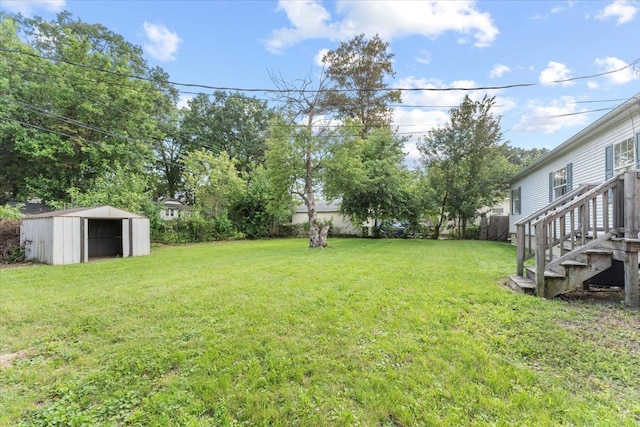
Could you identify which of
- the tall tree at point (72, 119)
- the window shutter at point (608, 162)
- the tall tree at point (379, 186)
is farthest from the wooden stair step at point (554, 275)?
the tall tree at point (72, 119)

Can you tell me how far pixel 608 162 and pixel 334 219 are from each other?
16.5 metres

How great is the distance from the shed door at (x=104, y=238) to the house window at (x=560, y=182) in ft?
50.0

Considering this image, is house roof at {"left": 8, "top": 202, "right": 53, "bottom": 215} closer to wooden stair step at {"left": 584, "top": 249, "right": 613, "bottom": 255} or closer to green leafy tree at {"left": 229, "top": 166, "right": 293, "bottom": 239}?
green leafy tree at {"left": 229, "top": 166, "right": 293, "bottom": 239}

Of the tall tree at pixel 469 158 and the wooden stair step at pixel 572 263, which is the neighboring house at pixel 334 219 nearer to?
the tall tree at pixel 469 158

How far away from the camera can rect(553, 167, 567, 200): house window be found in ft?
30.0

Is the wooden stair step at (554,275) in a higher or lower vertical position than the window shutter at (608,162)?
lower

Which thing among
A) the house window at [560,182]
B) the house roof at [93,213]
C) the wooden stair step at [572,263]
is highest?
the house window at [560,182]

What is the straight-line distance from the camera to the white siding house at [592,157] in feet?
19.9

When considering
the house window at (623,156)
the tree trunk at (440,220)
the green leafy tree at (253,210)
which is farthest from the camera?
the green leafy tree at (253,210)

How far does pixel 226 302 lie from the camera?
4.17 meters

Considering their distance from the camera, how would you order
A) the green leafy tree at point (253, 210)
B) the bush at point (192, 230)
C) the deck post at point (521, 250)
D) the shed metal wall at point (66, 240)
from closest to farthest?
the deck post at point (521, 250), the shed metal wall at point (66, 240), the bush at point (192, 230), the green leafy tree at point (253, 210)

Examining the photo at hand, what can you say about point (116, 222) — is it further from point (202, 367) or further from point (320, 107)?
point (202, 367)

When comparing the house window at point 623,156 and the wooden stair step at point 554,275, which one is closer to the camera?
the wooden stair step at point 554,275

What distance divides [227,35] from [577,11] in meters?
10.0
